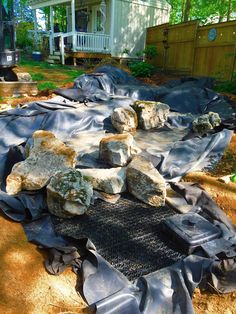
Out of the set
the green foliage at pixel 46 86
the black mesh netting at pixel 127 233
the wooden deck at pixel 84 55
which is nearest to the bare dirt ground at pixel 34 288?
the black mesh netting at pixel 127 233

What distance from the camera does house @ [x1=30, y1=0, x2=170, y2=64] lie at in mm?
13180

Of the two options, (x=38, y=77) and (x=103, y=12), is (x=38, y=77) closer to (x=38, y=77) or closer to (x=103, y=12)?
(x=38, y=77)

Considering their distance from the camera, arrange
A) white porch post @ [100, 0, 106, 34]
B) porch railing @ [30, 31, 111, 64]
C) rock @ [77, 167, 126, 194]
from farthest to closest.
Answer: white porch post @ [100, 0, 106, 34], porch railing @ [30, 31, 111, 64], rock @ [77, 167, 126, 194]

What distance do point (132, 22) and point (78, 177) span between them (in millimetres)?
12925

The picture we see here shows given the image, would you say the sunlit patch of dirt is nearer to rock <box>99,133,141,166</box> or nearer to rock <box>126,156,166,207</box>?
rock <box>126,156,166,207</box>

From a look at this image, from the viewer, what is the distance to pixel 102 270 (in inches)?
85.3

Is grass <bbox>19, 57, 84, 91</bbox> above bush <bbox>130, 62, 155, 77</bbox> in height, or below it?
below

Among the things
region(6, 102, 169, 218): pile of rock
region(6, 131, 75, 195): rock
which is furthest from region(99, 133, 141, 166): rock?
region(6, 131, 75, 195): rock

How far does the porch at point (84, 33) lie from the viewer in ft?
43.0

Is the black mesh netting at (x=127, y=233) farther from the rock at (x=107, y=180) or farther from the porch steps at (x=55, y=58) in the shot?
the porch steps at (x=55, y=58)

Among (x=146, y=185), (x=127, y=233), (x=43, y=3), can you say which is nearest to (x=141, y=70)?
(x=43, y=3)

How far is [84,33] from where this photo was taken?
43.2ft

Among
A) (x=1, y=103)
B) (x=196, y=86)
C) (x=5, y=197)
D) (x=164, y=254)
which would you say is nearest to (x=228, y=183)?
(x=164, y=254)

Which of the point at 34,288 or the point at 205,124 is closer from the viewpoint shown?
the point at 34,288
